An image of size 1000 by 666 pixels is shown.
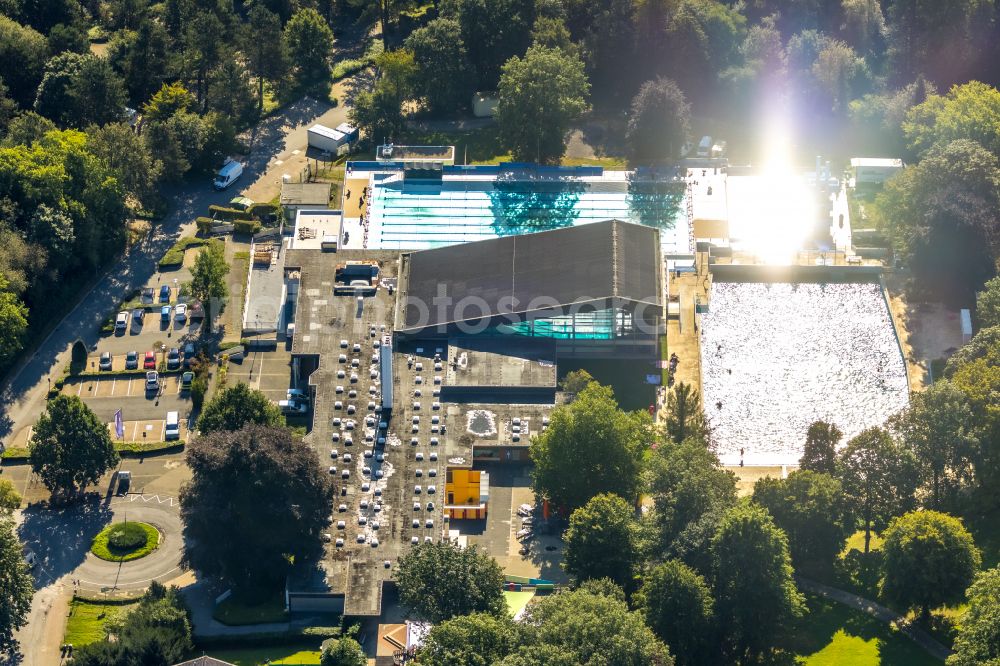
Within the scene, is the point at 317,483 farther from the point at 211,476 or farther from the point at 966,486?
the point at 966,486

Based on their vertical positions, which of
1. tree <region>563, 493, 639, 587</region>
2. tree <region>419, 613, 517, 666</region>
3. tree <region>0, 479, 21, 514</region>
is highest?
tree <region>0, 479, 21, 514</region>

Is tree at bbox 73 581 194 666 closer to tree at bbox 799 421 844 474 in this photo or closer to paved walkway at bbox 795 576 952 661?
paved walkway at bbox 795 576 952 661

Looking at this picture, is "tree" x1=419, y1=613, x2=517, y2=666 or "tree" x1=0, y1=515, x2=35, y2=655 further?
"tree" x1=0, y1=515, x2=35, y2=655

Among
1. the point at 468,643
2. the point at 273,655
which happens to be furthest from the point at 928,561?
the point at 273,655

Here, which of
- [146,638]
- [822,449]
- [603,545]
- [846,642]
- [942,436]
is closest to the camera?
[146,638]

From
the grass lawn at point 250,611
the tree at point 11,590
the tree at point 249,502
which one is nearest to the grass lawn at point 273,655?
the grass lawn at point 250,611

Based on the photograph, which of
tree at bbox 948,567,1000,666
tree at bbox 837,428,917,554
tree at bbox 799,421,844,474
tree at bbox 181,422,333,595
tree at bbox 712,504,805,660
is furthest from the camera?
tree at bbox 799,421,844,474

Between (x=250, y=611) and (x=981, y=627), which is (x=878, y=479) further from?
(x=250, y=611)

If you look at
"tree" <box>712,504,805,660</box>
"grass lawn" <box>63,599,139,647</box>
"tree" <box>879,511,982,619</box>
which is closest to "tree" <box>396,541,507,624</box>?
"tree" <box>712,504,805,660</box>
